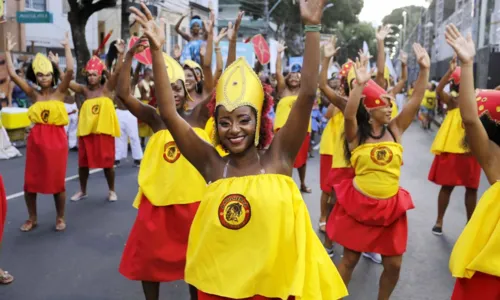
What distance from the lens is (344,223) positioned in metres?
4.34

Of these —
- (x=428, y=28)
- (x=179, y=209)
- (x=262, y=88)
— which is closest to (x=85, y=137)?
(x=179, y=209)

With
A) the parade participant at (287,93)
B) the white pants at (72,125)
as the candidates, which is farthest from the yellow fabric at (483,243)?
the white pants at (72,125)

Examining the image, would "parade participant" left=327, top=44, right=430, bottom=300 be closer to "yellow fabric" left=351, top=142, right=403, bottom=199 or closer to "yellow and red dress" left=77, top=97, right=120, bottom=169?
"yellow fabric" left=351, top=142, right=403, bottom=199

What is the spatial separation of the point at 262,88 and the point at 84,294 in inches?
111

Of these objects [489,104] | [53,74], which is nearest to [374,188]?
[489,104]

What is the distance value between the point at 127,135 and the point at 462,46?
911cm

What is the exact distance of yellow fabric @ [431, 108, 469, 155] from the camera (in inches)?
262

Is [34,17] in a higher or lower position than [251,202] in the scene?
higher

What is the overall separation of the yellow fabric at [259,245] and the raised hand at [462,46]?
1080 millimetres

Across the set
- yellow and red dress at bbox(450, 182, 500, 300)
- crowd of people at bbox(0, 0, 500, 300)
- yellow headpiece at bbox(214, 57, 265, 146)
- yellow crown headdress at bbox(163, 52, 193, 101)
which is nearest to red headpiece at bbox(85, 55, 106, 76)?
crowd of people at bbox(0, 0, 500, 300)

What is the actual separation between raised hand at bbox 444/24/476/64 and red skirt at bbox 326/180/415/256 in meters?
1.60

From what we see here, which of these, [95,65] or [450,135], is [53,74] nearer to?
[95,65]

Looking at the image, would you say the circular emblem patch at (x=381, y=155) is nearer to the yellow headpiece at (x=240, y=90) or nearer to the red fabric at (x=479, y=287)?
the red fabric at (x=479, y=287)

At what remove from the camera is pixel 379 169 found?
4270 millimetres
